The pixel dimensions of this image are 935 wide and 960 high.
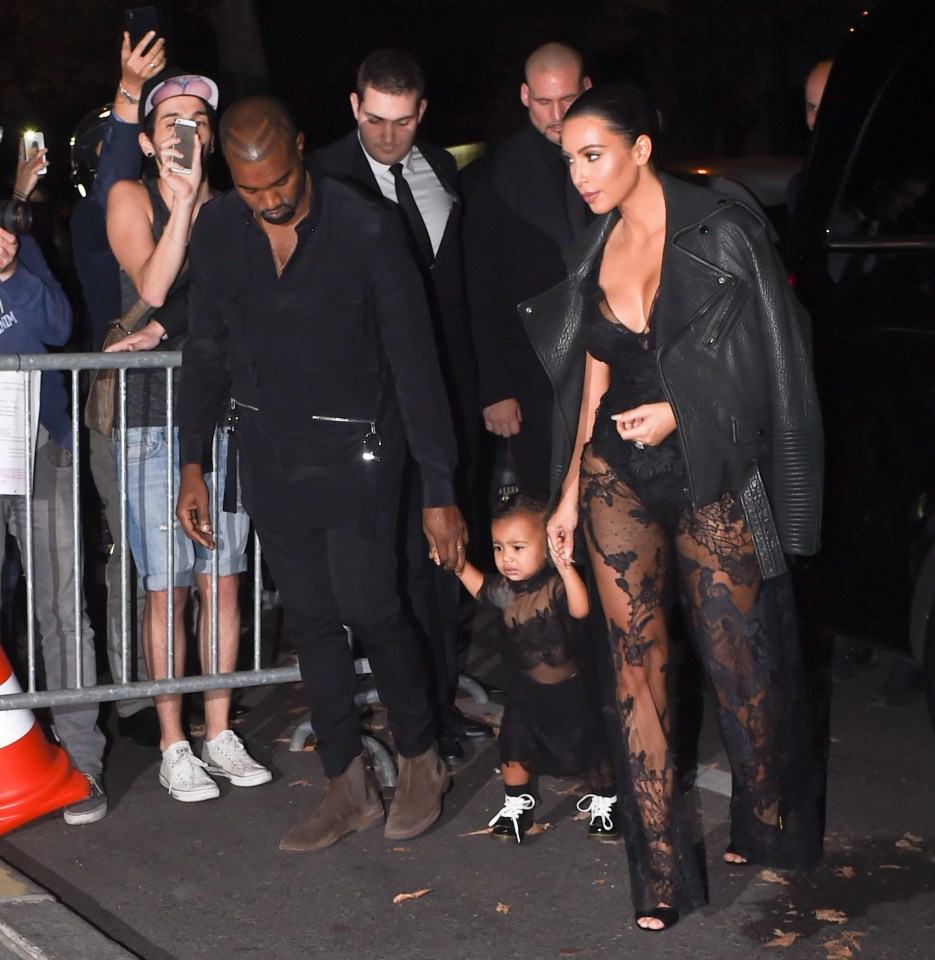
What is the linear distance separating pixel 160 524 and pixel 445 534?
4.08 ft

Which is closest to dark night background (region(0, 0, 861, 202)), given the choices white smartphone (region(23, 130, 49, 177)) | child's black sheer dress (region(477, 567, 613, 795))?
white smartphone (region(23, 130, 49, 177))

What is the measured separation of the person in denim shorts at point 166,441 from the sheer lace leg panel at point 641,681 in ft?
5.19

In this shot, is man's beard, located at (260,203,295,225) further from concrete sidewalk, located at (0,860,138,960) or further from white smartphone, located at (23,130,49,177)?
white smartphone, located at (23,130,49,177)

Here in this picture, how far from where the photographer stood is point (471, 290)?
5855 mm

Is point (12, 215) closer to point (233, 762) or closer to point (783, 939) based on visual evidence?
point (233, 762)

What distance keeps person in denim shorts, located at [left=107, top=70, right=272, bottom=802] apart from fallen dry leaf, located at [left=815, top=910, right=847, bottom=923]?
6.56 ft

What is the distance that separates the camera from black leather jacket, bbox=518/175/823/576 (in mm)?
4031

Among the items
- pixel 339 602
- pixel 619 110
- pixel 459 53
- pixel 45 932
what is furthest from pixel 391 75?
pixel 459 53

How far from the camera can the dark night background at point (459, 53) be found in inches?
676

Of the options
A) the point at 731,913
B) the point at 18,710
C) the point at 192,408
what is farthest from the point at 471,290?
the point at 731,913

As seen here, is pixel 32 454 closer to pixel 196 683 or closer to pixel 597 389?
pixel 196 683

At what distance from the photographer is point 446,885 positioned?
457 cm

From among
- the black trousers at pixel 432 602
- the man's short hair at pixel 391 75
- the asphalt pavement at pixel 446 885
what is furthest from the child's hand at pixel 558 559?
the man's short hair at pixel 391 75

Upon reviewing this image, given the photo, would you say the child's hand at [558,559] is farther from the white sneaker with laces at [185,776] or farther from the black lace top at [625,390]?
the white sneaker with laces at [185,776]
